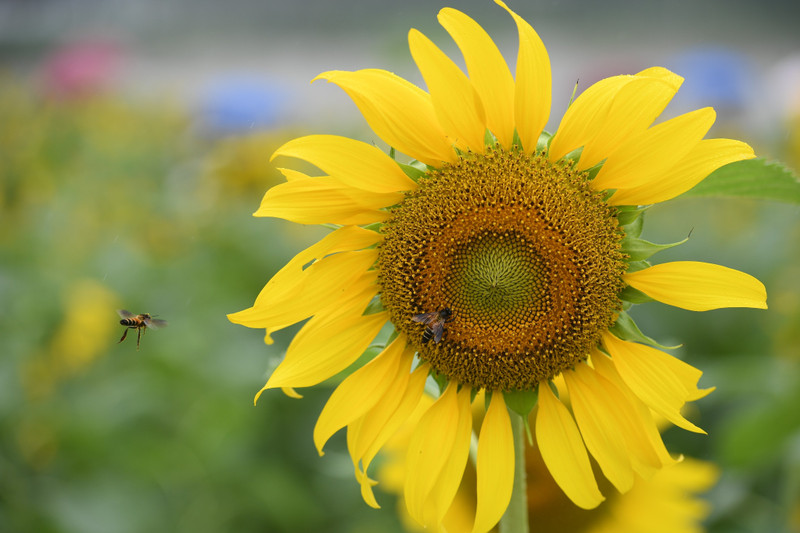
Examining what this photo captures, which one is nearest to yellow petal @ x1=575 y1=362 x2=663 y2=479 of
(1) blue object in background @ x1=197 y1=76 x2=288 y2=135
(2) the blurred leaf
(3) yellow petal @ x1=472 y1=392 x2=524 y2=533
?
(3) yellow petal @ x1=472 y1=392 x2=524 y2=533

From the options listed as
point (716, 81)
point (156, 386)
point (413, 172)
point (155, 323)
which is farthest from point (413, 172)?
point (716, 81)

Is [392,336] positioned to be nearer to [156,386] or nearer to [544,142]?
[544,142]

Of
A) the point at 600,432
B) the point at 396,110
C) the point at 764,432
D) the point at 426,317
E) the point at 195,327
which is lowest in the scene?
the point at 195,327

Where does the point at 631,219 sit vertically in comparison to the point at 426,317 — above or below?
above

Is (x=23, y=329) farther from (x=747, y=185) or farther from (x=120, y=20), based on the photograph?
(x=120, y=20)

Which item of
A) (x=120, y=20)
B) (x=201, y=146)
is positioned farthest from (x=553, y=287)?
(x=120, y=20)

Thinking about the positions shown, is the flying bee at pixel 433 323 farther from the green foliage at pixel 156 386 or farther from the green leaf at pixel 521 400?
the green foliage at pixel 156 386
